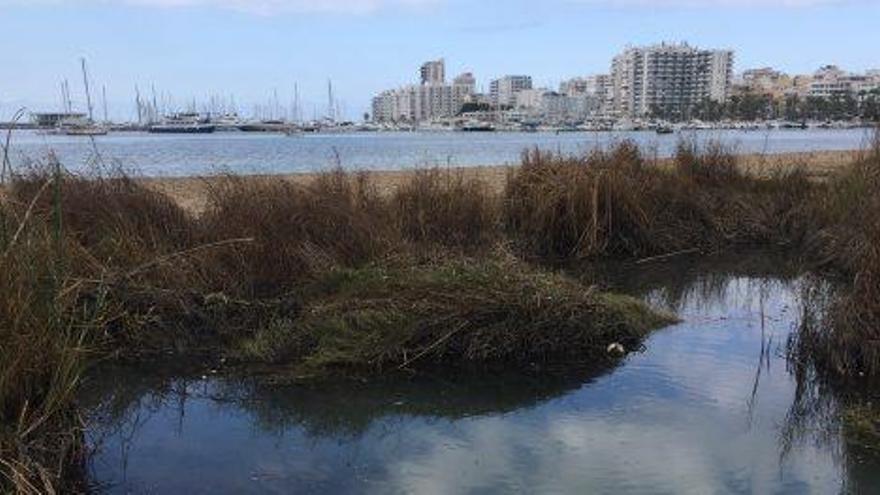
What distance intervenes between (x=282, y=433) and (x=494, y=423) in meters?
1.54

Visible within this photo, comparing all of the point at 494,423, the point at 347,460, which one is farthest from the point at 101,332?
the point at 494,423

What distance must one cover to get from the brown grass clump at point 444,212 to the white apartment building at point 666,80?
155m

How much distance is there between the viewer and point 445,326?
8.15m

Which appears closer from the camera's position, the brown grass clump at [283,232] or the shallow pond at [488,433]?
the shallow pond at [488,433]

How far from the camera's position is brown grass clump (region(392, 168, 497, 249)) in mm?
12258

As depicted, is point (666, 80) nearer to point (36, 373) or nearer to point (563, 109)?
point (563, 109)

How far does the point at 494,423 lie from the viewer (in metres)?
6.92

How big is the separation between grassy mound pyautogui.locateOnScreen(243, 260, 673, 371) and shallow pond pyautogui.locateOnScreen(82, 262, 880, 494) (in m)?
0.37

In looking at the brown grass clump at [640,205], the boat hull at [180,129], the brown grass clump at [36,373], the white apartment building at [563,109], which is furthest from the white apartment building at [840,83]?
the brown grass clump at [36,373]

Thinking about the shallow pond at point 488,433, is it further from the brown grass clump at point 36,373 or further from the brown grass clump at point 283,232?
the brown grass clump at point 283,232

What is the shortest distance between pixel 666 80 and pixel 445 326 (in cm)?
17485

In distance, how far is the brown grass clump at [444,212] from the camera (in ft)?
40.2

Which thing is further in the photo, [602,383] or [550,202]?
[550,202]

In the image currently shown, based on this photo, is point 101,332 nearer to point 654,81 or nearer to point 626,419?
point 626,419
